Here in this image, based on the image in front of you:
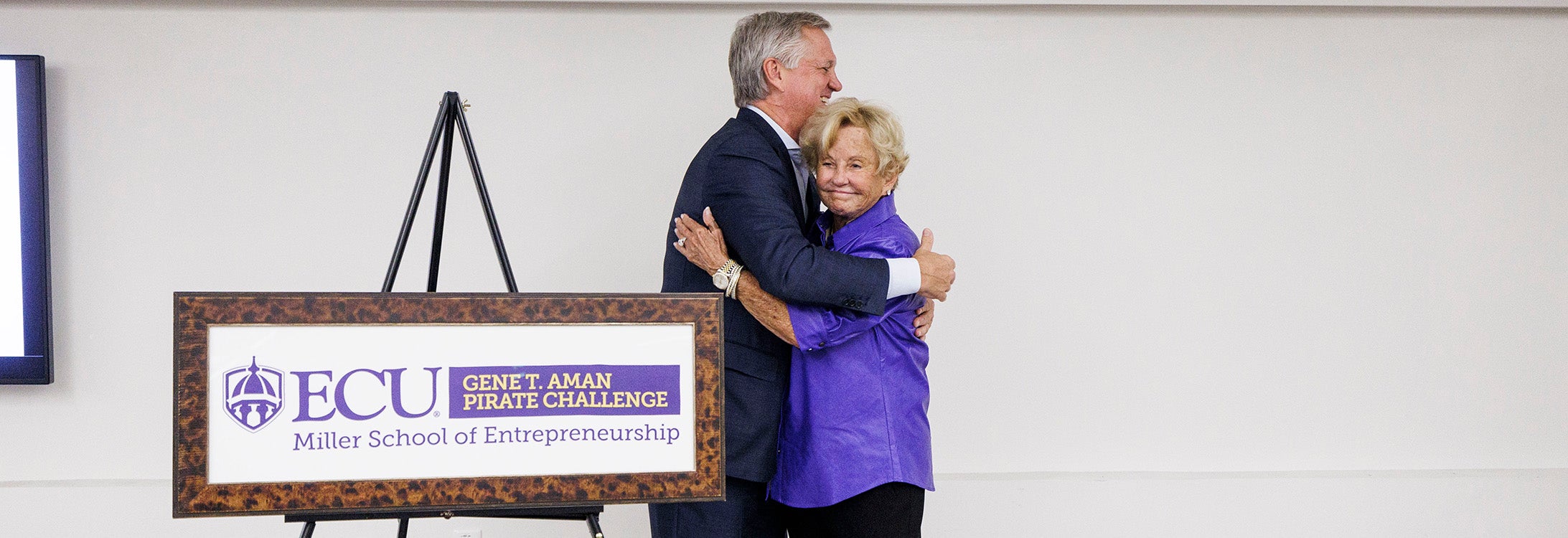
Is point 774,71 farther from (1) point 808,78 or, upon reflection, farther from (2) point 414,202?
(2) point 414,202

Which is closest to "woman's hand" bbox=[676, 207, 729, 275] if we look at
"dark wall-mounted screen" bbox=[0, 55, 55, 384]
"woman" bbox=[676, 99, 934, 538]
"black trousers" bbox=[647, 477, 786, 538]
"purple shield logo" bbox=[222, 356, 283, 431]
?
"woman" bbox=[676, 99, 934, 538]

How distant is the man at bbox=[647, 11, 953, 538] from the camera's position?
1.52 metres

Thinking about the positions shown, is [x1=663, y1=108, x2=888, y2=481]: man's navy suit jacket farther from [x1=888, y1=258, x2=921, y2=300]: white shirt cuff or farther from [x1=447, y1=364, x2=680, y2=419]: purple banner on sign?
[x1=447, y1=364, x2=680, y2=419]: purple banner on sign

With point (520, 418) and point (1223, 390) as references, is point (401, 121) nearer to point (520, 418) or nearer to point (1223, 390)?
point (520, 418)

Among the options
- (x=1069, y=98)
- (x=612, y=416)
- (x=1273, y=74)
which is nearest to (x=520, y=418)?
(x=612, y=416)

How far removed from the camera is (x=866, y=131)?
161cm

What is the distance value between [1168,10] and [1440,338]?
127cm

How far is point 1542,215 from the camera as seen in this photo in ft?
9.14

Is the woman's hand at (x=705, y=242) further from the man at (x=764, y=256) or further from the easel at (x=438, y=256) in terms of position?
the easel at (x=438, y=256)

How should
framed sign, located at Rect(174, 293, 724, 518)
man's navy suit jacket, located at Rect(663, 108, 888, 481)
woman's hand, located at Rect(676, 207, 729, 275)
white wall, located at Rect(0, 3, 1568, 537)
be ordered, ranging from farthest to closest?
white wall, located at Rect(0, 3, 1568, 537), woman's hand, located at Rect(676, 207, 729, 275), man's navy suit jacket, located at Rect(663, 108, 888, 481), framed sign, located at Rect(174, 293, 724, 518)

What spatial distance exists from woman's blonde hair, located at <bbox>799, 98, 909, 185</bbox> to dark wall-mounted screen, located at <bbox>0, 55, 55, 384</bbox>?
2160 mm

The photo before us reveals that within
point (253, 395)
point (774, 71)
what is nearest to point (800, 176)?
point (774, 71)

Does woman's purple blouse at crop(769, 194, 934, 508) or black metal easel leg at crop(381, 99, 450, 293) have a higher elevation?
black metal easel leg at crop(381, 99, 450, 293)

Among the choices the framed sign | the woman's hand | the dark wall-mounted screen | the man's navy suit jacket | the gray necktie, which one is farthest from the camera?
the dark wall-mounted screen
